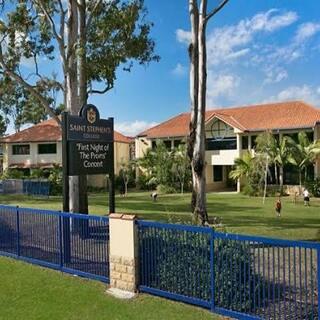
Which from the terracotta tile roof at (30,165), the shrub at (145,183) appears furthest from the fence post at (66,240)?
the terracotta tile roof at (30,165)

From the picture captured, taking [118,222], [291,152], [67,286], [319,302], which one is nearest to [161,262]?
[118,222]

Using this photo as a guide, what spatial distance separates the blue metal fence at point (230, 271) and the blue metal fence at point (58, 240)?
1.14 meters

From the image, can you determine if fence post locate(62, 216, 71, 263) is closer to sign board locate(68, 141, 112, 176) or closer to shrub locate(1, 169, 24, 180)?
sign board locate(68, 141, 112, 176)

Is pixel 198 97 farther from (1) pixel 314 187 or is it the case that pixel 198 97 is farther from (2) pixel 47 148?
(2) pixel 47 148

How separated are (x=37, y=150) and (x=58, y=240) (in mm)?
40477

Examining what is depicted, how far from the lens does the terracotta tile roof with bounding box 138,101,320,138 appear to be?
37844mm

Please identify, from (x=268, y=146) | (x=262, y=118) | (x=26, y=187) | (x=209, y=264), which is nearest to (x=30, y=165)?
(x=26, y=187)

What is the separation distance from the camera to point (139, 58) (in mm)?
23047

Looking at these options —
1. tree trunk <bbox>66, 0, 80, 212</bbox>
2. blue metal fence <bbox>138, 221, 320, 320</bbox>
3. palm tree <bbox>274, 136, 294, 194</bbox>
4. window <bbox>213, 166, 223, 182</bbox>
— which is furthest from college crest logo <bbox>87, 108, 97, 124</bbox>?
window <bbox>213, 166, 223, 182</bbox>

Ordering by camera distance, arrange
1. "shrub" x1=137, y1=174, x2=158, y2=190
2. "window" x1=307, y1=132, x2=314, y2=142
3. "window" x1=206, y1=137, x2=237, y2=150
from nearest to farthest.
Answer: "window" x1=307, y1=132, x2=314, y2=142 < "window" x1=206, y1=137, x2=237, y2=150 < "shrub" x1=137, y1=174, x2=158, y2=190

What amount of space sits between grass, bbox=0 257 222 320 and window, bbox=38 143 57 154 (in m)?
39.6

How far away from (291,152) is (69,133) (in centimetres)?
2578

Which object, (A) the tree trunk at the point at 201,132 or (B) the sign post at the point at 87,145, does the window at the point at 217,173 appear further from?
(B) the sign post at the point at 87,145

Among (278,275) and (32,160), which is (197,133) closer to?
(278,275)
